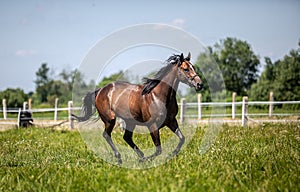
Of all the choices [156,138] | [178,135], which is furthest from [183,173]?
[178,135]

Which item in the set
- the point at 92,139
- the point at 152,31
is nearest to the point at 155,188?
the point at 152,31

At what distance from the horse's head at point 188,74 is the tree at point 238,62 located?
5141 cm

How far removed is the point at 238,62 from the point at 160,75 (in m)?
55.5

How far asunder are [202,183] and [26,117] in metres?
16.7

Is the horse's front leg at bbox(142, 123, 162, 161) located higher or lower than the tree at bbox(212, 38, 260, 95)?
lower

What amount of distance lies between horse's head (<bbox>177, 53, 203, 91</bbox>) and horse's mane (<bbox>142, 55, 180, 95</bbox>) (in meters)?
0.18

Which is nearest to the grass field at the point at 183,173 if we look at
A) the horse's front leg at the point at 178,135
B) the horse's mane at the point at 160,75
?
the horse's front leg at the point at 178,135

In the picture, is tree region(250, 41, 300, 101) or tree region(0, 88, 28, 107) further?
tree region(0, 88, 28, 107)

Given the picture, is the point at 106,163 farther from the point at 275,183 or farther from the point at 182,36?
the point at 275,183

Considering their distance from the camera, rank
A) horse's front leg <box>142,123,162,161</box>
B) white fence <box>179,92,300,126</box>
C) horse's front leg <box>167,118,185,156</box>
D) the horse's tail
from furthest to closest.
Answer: white fence <box>179,92,300,126</box> → the horse's tail → horse's front leg <box>167,118,185,156</box> → horse's front leg <box>142,123,162,161</box>

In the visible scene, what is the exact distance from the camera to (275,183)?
4.97m

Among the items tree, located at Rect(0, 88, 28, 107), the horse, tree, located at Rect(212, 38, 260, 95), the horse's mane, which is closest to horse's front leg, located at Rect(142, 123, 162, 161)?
the horse

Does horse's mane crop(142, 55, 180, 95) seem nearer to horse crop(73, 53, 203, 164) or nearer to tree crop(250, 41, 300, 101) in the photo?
horse crop(73, 53, 203, 164)

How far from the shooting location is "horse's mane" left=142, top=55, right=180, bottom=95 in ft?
24.3
